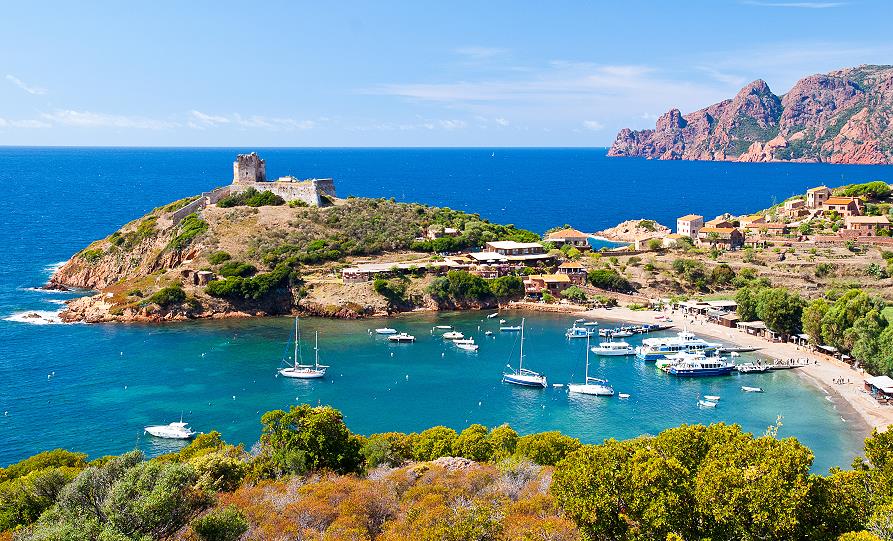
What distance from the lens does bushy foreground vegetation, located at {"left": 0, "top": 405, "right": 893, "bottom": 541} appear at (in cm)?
1955

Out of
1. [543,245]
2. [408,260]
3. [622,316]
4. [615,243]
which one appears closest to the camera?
[622,316]

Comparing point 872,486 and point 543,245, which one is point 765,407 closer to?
point 872,486

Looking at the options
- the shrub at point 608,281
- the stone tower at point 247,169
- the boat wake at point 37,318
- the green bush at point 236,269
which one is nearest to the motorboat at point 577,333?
the shrub at point 608,281

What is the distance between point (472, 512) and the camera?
19781 millimetres

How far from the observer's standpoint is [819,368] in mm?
56250

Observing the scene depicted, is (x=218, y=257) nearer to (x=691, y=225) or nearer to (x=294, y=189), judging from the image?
(x=294, y=189)

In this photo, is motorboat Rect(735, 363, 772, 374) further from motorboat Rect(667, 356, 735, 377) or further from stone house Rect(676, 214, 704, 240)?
stone house Rect(676, 214, 704, 240)

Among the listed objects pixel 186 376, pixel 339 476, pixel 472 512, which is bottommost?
pixel 186 376

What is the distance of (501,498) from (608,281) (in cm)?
5973

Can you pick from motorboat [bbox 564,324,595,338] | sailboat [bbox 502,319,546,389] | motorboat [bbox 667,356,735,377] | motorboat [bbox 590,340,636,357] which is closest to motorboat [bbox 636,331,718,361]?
motorboat [bbox 590,340,636,357]

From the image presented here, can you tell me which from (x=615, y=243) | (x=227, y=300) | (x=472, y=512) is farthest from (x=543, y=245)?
(x=472, y=512)

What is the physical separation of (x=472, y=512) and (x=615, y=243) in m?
103

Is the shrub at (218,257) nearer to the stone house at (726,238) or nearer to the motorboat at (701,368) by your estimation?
the motorboat at (701,368)

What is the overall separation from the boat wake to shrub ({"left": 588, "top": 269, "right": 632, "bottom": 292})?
2152 inches
